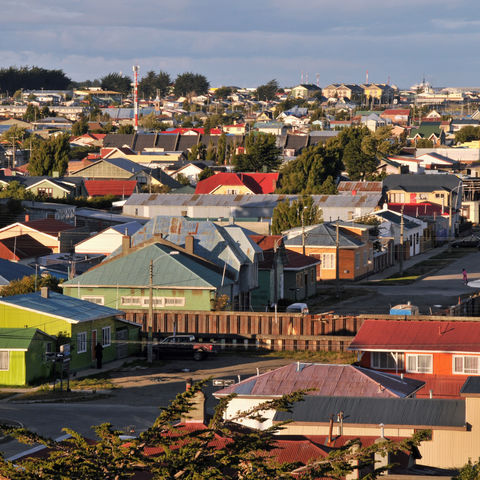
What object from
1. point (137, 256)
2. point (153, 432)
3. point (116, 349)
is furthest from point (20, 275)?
point (153, 432)

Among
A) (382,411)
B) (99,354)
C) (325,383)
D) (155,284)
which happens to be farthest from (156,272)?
(382,411)

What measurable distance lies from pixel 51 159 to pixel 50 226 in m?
56.4

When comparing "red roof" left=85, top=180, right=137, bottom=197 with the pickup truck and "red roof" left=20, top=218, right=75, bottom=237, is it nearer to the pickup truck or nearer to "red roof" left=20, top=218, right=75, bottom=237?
"red roof" left=20, top=218, right=75, bottom=237

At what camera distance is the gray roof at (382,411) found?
26156 mm

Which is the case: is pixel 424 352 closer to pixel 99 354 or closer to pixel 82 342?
pixel 99 354

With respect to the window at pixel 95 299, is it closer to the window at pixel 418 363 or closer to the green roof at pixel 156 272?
the green roof at pixel 156 272

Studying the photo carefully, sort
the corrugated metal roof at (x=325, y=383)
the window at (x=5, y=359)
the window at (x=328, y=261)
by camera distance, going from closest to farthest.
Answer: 1. the corrugated metal roof at (x=325, y=383)
2. the window at (x=5, y=359)
3. the window at (x=328, y=261)

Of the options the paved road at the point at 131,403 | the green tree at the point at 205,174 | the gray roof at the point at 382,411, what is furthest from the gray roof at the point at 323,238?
the green tree at the point at 205,174

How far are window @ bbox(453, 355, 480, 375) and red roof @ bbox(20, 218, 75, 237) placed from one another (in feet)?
126

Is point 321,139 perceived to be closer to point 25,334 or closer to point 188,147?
point 188,147

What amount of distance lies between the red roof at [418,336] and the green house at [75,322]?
1077 centimetres

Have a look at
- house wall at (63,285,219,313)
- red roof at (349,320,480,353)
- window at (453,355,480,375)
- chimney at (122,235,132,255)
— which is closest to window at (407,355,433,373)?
red roof at (349,320,480,353)

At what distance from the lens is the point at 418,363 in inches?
1682

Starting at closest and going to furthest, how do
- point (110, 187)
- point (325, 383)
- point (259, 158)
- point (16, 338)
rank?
point (325, 383) < point (16, 338) < point (110, 187) < point (259, 158)
